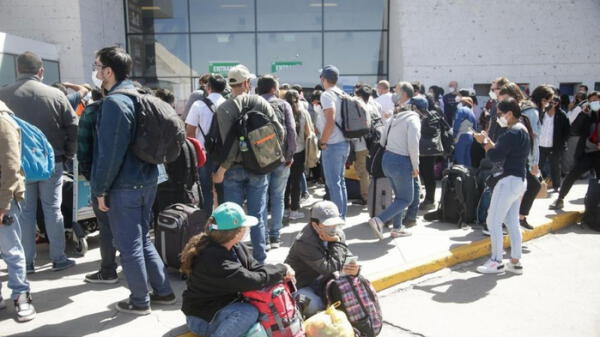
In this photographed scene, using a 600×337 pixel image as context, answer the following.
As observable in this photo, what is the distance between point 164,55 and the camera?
17.4 meters

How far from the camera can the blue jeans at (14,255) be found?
4.02m

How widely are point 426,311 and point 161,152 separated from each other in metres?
2.75

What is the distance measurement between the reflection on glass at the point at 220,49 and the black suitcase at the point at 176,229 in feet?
42.9

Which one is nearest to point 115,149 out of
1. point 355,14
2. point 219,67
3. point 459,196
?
point 459,196

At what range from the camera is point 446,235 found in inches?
266

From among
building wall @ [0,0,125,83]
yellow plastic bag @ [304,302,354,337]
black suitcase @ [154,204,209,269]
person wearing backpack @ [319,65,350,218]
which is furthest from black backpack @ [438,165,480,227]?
building wall @ [0,0,125,83]

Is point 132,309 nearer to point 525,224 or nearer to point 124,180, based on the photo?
point 124,180

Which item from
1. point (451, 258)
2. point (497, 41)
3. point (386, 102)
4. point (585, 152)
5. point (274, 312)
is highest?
point (497, 41)

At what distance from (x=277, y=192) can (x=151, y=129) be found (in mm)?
2270

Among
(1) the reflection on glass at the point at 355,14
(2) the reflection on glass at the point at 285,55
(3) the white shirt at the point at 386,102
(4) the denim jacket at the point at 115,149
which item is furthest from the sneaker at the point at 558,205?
(1) the reflection on glass at the point at 355,14

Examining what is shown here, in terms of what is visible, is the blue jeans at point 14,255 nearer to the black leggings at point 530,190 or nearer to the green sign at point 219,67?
the black leggings at point 530,190

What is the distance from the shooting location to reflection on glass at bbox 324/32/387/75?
685 inches

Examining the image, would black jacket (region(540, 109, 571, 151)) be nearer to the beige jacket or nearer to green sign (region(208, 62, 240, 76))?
the beige jacket

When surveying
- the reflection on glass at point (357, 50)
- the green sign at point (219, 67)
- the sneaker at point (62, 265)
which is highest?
the reflection on glass at point (357, 50)
